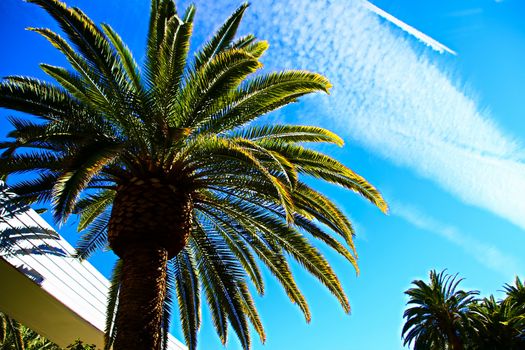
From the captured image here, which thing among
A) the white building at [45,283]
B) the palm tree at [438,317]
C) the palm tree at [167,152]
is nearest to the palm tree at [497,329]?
the palm tree at [438,317]

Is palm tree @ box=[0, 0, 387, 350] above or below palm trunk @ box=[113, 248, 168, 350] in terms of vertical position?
above

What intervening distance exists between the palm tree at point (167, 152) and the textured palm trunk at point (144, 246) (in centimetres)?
2

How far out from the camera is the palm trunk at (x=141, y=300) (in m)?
6.91

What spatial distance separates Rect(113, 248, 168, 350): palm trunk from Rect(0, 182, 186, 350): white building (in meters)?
3.00

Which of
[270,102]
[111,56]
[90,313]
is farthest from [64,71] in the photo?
[90,313]

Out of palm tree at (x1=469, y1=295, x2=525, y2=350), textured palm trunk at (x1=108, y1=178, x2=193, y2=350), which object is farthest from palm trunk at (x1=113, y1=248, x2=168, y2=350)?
palm tree at (x1=469, y1=295, x2=525, y2=350)

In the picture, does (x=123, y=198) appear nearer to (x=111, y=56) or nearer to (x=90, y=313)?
(x=111, y=56)

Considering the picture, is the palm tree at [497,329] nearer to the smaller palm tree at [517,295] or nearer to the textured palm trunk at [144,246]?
the smaller palm tree at [517,295]

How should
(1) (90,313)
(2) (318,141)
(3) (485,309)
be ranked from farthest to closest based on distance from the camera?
(3) (485,309) < (1) (90,313) < (2) (318,141)

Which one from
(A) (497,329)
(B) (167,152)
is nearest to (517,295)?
(A) (497,329)

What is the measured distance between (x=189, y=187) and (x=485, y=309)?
25360 millimetres

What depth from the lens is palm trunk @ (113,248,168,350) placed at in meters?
6.91

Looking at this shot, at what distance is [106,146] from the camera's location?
7023mm

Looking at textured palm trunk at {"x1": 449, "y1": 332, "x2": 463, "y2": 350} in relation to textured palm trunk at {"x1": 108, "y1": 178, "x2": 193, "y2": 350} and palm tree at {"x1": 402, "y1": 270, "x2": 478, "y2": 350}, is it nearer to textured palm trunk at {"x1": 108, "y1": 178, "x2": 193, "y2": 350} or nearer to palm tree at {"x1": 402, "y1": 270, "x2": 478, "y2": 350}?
palm tree at {"x1": 402, "y1": 270, "x2": 478, "y2": 350}
